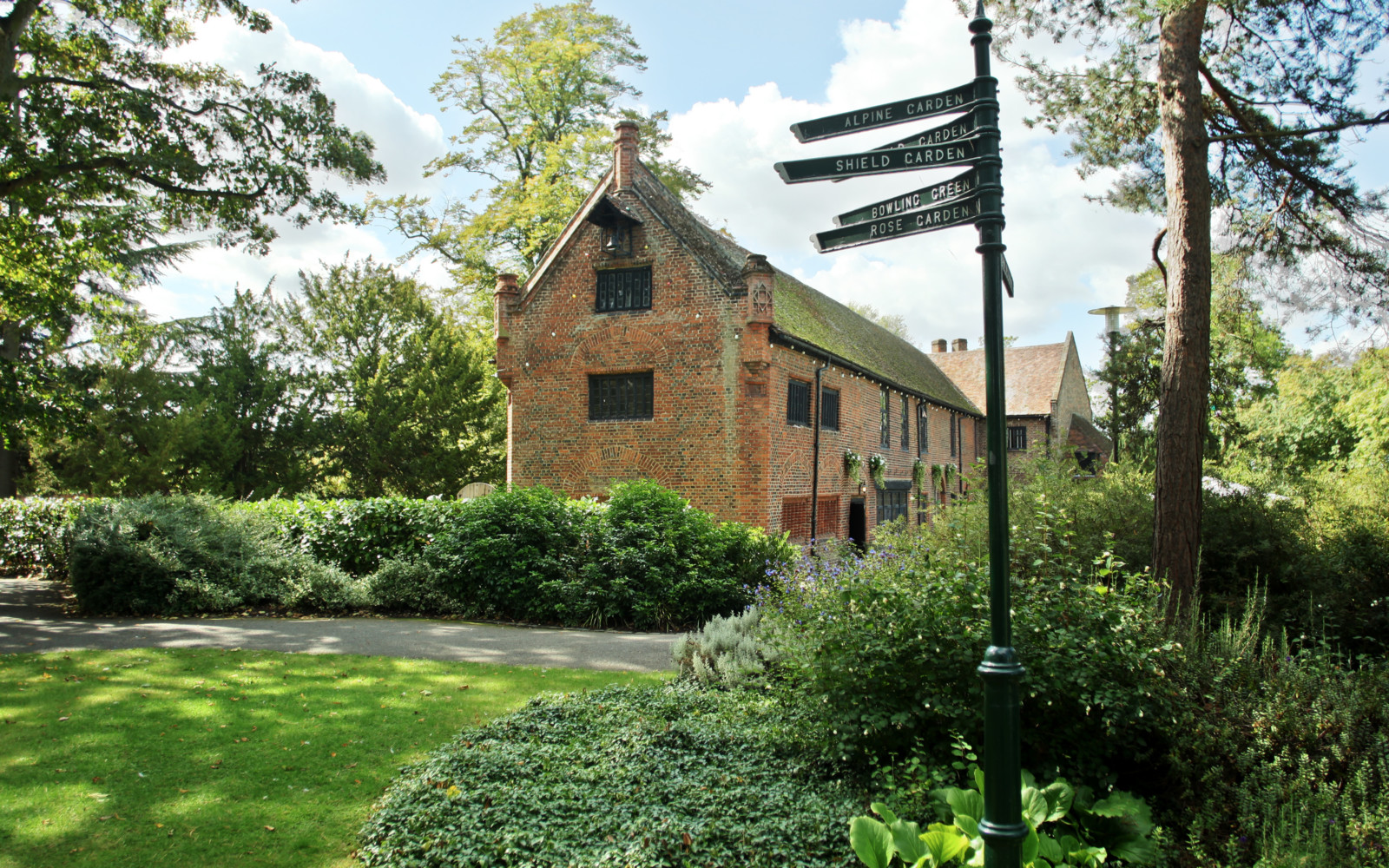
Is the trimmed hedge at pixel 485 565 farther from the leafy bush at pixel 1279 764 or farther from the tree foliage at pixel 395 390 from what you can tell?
the tree foliage at pixel 395 390

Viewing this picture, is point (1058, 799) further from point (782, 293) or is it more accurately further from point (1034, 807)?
point (782, 293)

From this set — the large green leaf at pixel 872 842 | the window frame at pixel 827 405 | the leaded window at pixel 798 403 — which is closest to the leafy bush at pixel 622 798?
the large green leaf at pixel 872 842

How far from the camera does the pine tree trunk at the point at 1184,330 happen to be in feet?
28.6

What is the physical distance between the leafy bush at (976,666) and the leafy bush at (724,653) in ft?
4.55

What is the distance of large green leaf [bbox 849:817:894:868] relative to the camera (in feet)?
11.8

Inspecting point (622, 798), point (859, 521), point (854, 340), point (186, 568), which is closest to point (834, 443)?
point (859, 521)

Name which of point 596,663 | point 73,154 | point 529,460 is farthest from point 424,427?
point 596,663

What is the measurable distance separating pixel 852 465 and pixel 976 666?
54.0 feet

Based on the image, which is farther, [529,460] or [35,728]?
[529,460]

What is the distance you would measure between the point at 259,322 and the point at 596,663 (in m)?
27.1

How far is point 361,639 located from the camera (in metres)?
10.1

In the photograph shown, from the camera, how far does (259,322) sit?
29.6 m

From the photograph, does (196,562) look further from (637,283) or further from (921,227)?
(921,227)

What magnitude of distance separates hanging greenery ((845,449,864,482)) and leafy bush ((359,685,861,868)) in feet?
49.8
